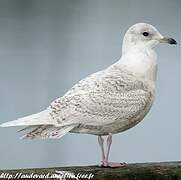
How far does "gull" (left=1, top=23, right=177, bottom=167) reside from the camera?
9.46ft

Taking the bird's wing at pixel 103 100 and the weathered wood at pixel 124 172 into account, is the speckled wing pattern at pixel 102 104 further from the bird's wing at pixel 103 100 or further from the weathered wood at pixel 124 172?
the weathered wood at pixel 124 172

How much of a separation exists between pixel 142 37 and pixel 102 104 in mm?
381

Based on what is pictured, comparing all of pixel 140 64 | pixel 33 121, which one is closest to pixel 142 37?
pixel 140 64

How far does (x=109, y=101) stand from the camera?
2996mm

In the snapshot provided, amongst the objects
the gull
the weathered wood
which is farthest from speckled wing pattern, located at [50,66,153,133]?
the weathered wood

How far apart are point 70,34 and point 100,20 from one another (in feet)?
1.40

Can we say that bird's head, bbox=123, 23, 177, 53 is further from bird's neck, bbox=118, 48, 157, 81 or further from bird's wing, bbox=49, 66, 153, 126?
bird's wing, bbox=49, 66, 153, 126

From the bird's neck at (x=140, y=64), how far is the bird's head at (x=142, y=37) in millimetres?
49

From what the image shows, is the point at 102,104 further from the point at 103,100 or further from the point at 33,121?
the point at 33,121

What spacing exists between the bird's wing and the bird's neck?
3cm

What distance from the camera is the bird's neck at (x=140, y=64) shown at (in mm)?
3059

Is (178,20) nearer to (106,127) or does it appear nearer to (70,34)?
(70,34)

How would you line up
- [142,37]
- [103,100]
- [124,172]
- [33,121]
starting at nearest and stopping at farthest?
[124,172] < [33,121] < [103,100] < [142,37]

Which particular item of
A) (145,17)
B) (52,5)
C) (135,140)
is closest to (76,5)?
(52,5)
